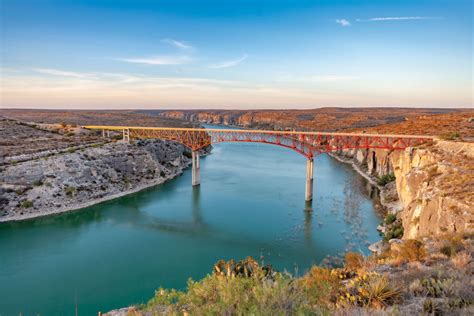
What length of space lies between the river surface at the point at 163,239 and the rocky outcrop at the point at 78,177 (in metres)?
1.35

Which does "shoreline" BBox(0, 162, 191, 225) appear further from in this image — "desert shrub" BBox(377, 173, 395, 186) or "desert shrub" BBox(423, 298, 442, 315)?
"desert shrub" BBox(423, 298, 442, 315)

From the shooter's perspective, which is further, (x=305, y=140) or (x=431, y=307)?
(x=305, y=140)

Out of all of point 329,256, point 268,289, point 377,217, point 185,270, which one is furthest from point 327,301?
point 377,217

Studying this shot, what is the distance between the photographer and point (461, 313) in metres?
3.39

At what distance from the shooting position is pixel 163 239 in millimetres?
19188

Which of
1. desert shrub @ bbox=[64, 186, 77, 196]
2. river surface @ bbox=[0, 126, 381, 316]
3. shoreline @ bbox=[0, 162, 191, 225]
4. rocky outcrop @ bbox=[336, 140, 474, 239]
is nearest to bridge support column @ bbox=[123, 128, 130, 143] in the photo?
shoreline @ bbox=[0, 162, 191, 225]

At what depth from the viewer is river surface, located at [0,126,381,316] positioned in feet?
43.7

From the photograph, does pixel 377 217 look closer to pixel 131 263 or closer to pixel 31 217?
pixel 131 263

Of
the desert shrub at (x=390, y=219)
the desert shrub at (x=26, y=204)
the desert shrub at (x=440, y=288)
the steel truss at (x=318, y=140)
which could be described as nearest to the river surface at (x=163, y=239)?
the desert shrub at (x=390, y=219)

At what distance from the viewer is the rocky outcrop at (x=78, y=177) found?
75.5 feet

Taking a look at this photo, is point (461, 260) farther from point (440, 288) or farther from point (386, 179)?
point (386, 179)

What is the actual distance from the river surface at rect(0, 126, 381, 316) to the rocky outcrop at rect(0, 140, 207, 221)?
135 centimetres

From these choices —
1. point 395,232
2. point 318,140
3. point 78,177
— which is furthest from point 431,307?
point 78,177

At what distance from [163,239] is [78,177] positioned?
1269cm
